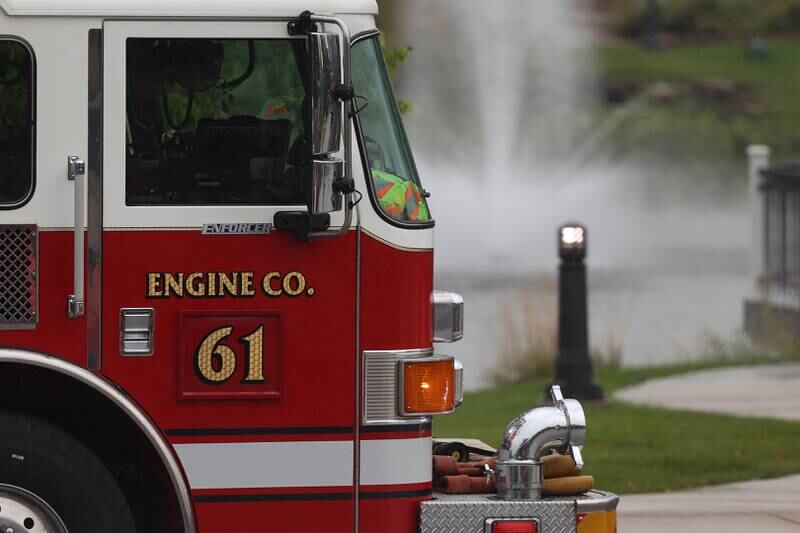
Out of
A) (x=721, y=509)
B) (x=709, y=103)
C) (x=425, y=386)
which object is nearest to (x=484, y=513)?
(x=425, y=386)

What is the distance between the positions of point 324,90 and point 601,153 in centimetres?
3721

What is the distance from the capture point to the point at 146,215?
5.46 meters

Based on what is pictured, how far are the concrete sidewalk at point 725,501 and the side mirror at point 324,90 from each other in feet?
12.0

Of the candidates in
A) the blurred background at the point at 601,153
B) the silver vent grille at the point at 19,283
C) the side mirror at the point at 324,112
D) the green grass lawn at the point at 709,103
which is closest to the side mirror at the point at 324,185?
the side mirror at the point at 324,112

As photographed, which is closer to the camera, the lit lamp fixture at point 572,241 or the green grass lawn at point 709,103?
the lit lamp fixture at point 572,241

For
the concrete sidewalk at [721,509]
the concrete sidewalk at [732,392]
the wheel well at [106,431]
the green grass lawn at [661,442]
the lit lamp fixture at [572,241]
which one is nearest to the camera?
the wheel well at [106,431]

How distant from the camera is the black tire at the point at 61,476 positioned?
5.46 meters

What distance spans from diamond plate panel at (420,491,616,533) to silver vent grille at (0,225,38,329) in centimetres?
151

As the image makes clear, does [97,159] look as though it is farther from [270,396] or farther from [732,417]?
[732,417]

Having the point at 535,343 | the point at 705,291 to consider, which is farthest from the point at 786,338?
the point at 705,291

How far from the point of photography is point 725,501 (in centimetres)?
898

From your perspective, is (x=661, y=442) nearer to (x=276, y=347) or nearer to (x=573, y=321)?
(x=573, y=321)

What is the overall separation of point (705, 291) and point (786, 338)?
9.16 metres

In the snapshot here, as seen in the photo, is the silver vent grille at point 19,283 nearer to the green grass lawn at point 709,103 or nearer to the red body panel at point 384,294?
the red body panel at point 384,294
